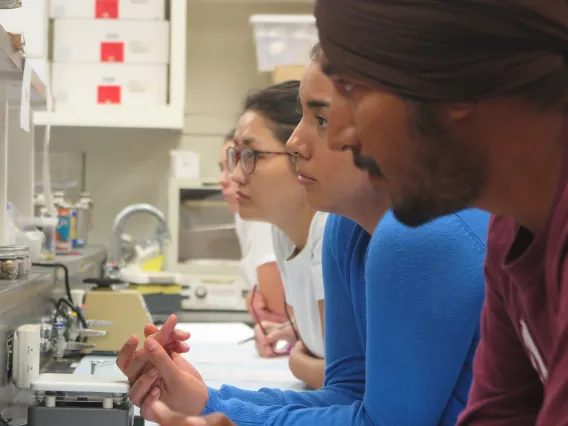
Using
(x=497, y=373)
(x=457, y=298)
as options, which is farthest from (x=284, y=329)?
(x=497, y=373)

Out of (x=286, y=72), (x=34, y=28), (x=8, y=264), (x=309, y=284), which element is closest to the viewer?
(x=8, y=264)

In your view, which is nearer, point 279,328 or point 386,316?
point 386,316

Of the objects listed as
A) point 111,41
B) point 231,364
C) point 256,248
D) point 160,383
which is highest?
point 111,41

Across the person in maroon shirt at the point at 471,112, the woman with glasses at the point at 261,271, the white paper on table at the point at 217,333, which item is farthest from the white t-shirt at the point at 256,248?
the person in maroon shirt at the point at 471,112

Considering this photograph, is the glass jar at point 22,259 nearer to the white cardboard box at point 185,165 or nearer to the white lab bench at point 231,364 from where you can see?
the white lab bench at point 231,364

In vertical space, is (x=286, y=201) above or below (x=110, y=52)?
below

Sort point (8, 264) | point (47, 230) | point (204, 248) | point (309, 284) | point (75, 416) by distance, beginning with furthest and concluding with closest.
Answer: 1. point (204, 248)
2. point (47, 230)
3. point (309, 284)
4. point (8, 264)
5. point (75, 416)

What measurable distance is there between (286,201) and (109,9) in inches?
90.2

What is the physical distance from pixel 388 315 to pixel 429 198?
399 millimetres

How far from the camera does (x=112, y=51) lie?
3619 mm

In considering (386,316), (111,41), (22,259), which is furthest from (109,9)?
(386,316)

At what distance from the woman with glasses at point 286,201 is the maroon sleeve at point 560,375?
105 centimetres

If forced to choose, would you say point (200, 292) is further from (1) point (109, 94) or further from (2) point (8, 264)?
(2) point (8, 264)

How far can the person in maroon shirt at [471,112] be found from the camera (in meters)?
0.53
